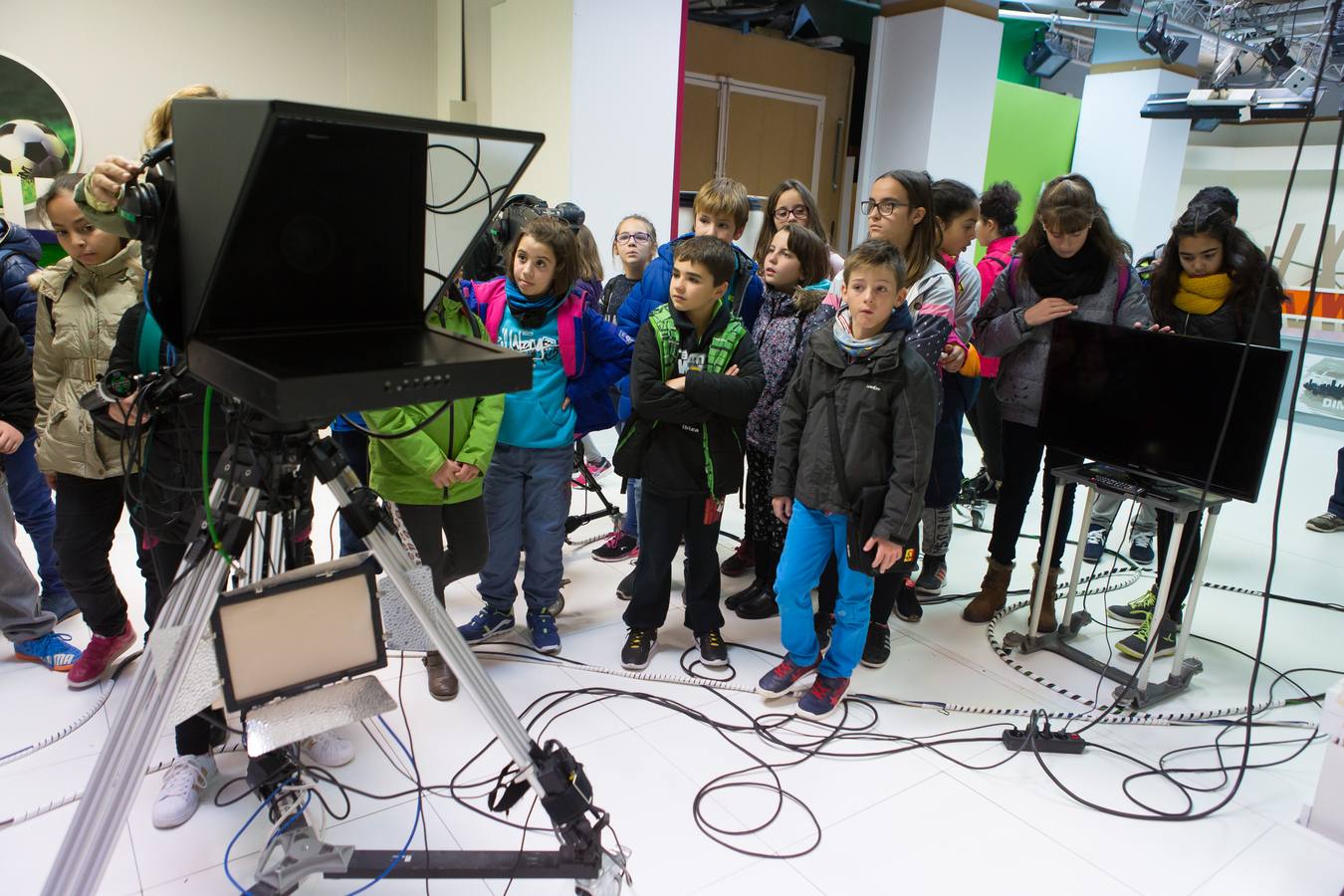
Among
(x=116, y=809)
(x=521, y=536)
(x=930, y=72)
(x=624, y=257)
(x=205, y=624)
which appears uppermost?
(x=930, y=72)

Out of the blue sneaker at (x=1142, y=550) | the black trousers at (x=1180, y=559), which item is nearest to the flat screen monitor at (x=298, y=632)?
the black trousers at (x=1180, y=559)

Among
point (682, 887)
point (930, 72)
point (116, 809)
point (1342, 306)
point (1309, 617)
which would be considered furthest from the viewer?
point (1342, 306)

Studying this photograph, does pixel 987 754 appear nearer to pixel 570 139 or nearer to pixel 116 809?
pixel 116 809

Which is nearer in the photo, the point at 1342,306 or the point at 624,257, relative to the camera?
the point at 624,257

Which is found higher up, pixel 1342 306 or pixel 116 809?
pixel 1342 306

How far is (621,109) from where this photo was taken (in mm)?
4078

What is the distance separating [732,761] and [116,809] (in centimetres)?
138

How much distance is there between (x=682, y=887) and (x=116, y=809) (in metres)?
1.05

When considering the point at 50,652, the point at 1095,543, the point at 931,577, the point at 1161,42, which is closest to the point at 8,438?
the point at 50,652

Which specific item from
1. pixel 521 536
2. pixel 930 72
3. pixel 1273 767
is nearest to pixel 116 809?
pixel 521 536

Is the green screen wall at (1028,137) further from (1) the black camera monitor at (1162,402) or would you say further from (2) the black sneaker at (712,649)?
(2) the black sneaker at (712,649)

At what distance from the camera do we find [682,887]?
173cm

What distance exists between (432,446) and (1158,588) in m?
2.15

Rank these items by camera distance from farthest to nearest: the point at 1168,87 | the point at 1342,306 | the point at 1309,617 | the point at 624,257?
the point at 1168,87, the point at 1342,306, the point at 624,257, the point at 1309,617
